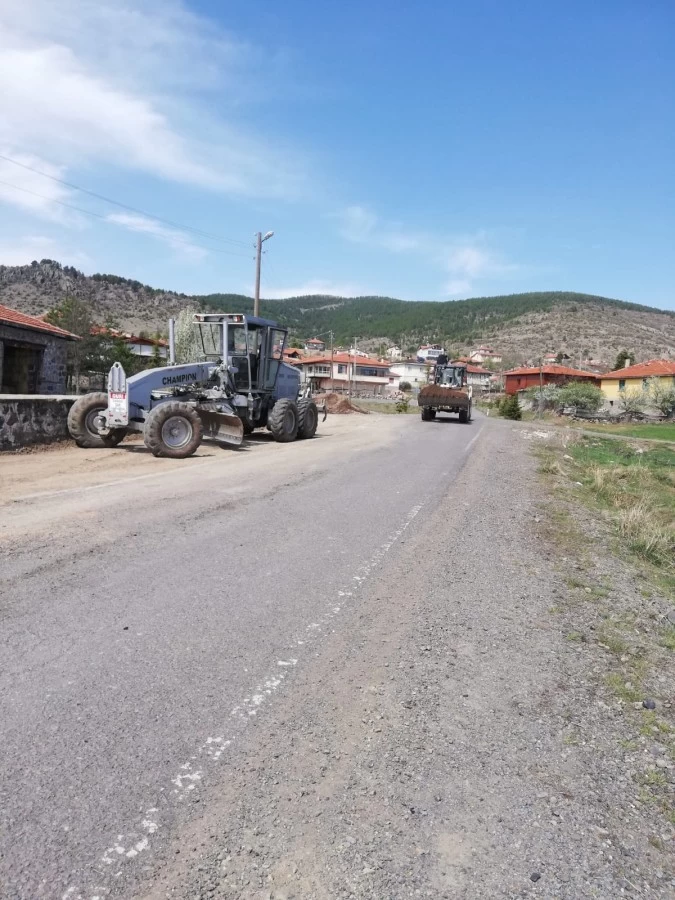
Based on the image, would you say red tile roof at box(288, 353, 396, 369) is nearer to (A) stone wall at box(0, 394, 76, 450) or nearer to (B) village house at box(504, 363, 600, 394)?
(B) village house at box(504, 363, 600, 394)

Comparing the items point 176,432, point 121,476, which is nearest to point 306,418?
point 176,432

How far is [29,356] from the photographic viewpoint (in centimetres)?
2127

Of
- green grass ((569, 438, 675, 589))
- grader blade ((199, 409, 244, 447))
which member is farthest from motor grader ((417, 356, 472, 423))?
grader blade ((199, 409, 244, 447))

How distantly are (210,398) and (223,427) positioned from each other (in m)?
0.84

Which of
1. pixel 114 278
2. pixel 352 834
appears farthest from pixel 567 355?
pixel 352 834

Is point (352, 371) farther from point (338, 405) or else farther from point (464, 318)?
point (464, 318)

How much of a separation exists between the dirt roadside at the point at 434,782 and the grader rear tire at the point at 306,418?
521 inches

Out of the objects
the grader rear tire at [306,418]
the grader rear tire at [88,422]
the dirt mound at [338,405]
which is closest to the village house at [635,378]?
the dirt mound at [338,405]

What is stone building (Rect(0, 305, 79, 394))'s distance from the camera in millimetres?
20031

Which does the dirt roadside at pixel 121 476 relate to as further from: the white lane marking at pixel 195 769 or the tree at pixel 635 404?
the tree at pixel 635 404

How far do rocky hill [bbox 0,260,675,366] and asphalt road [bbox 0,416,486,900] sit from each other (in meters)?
87.4

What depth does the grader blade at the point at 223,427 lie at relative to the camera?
13.8 metres

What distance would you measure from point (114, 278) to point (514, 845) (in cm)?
14690

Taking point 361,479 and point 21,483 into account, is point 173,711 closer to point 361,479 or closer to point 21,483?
point 21,483
